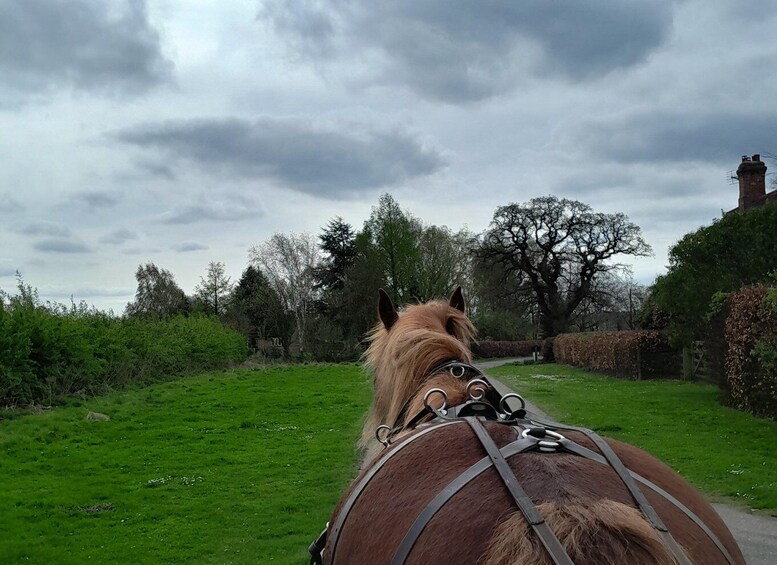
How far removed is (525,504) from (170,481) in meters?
8.62

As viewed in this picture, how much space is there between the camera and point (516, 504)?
1.53 m

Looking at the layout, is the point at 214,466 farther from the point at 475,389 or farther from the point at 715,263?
the point at 715,263

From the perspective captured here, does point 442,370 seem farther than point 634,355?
No

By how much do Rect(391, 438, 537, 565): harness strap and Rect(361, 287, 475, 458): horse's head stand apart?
1.14m

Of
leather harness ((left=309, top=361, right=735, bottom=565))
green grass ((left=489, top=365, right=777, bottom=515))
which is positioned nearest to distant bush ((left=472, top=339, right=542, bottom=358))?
green grass ((left=489, top=365, right=777, bottom=515))

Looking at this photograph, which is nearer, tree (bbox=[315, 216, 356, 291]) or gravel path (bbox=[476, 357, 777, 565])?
gravel path (bbox=[476, 357, 777, 565])

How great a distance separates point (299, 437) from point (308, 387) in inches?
359

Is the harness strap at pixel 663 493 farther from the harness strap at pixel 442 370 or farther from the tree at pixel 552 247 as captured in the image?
the tree at pixel 552 247

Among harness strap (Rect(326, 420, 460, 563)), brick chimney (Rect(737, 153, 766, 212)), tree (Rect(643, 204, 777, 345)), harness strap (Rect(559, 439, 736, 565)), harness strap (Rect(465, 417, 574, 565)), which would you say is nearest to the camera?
harness strap (Rect(465, 417, 574, 565))

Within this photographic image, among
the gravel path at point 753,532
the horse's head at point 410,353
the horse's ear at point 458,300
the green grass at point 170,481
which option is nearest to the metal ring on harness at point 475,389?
the horse's head at point 410,353

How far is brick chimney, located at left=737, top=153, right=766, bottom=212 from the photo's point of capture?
26656 mm

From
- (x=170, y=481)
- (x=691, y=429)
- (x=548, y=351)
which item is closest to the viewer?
(x=170, y=481)

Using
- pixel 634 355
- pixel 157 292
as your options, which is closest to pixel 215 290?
pixel 157 292

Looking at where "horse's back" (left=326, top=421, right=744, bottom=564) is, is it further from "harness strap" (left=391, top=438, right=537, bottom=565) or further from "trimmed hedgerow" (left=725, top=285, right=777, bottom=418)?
"trimmed hedgerow" (left=725, top=285, right=777, bottom=418)
